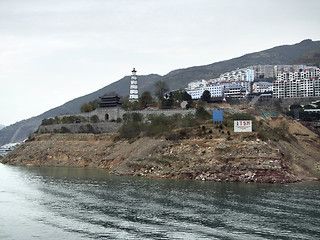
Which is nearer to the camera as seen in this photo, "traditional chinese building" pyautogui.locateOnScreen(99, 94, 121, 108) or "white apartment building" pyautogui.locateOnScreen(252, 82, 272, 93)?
"traditional chinese building" pyautogui.locateOnScreen(99, 94, 121, 108)

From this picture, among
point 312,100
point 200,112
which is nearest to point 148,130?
point 200,112

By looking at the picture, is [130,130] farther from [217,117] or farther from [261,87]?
[261,87]

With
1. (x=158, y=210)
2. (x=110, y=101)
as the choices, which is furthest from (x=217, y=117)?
(x=110, y=101)

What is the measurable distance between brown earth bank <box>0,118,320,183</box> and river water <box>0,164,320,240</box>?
155 inches

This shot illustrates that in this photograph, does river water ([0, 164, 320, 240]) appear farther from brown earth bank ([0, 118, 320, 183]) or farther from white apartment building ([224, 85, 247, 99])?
white apartment building ([224, 85, 247, 99])

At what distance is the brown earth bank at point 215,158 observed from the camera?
56812mm

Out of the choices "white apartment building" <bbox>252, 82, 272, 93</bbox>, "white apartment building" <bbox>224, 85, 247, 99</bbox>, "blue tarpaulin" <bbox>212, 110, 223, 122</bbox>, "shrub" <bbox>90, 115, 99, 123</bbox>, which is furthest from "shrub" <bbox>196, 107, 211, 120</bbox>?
"white apartment building" <bbox>252, 82, 272, 93</bbox>

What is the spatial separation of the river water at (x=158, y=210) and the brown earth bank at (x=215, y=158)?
12.9 ft

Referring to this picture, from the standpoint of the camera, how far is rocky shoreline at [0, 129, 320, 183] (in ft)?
186

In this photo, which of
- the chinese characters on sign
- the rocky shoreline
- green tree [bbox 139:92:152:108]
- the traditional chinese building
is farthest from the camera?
the traditional chinese building

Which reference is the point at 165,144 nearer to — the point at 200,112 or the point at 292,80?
the point at 200,112

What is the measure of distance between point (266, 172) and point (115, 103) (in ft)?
183

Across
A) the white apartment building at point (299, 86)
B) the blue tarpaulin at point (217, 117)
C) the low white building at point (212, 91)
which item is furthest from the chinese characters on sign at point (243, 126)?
the low white building at point (212, 91)

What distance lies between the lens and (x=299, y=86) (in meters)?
136
